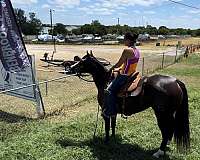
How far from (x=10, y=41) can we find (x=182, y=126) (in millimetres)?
5070

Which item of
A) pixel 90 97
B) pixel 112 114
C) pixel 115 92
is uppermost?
pixel 115 92

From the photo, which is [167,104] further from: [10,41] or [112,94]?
[10,41]

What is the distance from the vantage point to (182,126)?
6645 mm

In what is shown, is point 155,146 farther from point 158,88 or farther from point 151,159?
point 158,88

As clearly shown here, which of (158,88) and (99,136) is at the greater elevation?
(158,88)

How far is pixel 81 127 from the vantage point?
8.41 meters

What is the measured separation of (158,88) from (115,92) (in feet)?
2.88

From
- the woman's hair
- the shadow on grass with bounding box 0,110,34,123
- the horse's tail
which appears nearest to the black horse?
the horse's tail

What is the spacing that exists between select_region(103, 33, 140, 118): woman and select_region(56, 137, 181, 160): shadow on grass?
2.01 ft

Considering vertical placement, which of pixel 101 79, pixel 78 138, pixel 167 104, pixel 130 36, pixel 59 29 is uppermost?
pixel 130 36

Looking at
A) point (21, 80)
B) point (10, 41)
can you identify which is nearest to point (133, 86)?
point (10, 41)

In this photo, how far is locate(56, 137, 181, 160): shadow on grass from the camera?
6672 millimetres

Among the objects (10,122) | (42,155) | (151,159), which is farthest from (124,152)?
(10,122)

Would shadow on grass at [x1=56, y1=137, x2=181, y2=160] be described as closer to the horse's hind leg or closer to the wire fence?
the horse's hind leg
